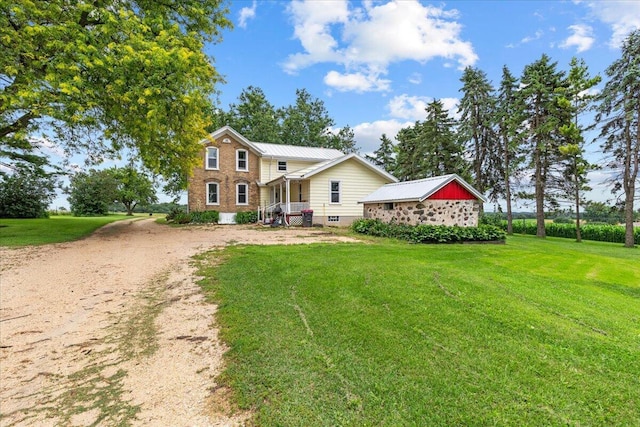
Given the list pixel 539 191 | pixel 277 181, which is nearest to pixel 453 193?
pixel 277 181

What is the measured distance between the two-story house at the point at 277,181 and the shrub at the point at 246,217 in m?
0.54

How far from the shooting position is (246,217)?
24.2 m

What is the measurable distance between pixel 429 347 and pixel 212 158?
921 inches

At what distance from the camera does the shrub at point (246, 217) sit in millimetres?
23953

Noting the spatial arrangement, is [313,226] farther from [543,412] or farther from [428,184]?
[543,412]

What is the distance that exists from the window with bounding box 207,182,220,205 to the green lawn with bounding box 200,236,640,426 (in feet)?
60.3

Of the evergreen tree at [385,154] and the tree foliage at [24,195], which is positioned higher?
the evergreen tree at [385,154]

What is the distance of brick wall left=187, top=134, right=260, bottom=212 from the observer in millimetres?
23469

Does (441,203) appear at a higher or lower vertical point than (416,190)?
lower

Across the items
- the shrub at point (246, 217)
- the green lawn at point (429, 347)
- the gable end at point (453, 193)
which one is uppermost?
the gable end at point (453, 193)

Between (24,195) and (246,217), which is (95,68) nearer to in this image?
(246,217)

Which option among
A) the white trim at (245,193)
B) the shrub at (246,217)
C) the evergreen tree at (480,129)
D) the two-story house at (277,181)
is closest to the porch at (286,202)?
the two-story house at (277,181)

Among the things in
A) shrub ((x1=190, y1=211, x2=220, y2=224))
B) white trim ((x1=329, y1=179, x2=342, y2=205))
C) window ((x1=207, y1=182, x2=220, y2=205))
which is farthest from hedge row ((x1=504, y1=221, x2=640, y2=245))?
window ((x1=207, y1=182, x2=220, y2=205))

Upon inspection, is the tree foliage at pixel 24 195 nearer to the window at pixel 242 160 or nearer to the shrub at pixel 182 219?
the shrub at pixel 182 219
